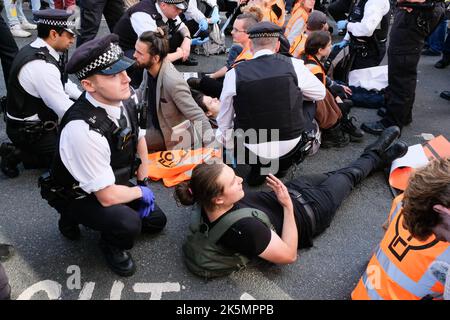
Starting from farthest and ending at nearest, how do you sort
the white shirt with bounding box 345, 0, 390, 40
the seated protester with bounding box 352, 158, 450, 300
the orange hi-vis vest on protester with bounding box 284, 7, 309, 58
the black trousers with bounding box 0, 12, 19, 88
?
the orange hi-vis vest on protester with bounding box 284, 7, 309, 58 < the white shirt with bounding box 345, 0, 390, 40 < the black trousers with bounding box 0, 12, 19, 88 < the seated protester with bounding box 352, 158, 450, 300

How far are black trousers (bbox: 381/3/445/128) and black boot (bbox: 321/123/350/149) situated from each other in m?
0.55

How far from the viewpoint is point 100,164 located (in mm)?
2152

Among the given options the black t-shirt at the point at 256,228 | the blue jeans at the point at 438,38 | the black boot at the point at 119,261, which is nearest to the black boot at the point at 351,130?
the black t-shirt at the point at 256,228

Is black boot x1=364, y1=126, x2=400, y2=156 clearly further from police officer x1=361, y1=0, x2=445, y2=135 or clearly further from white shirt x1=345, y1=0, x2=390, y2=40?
white shirt x1=345, y1=0, x2=390, y2=40

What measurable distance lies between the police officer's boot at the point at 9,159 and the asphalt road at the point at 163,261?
74 mm

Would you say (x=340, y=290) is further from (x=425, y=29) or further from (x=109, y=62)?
(x=425, y=29)

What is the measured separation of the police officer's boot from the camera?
3.35 meters

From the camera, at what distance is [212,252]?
2.43m

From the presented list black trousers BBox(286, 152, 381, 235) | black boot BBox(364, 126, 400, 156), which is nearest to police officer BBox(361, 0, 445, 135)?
black boot BBox(364, 126, 400, 156)

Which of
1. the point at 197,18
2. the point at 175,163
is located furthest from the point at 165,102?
the point at 197,18

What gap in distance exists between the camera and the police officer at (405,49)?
12.0ft

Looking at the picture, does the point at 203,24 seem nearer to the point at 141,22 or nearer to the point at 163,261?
the point at 141,22

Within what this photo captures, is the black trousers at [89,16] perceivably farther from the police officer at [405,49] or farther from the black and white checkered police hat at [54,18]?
the police officer at [405,49]
